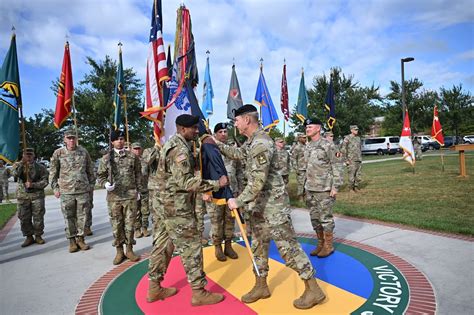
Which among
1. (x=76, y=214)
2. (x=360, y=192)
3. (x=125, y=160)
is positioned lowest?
(x=360, y=192)

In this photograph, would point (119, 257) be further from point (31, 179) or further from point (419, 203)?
point (419, 203)

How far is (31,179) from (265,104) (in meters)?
6.42

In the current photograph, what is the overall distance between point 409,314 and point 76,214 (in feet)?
19.3

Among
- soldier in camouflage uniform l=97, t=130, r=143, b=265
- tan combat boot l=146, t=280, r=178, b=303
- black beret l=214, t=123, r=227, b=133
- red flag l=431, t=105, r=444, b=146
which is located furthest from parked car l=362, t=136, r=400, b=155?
tan combat boot l=146, t=280, r=178, b=303

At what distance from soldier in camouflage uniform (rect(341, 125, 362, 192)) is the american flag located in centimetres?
828

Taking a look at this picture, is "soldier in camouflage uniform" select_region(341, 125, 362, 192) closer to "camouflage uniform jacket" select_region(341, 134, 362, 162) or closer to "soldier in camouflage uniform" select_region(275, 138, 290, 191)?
"camouflage uniform jacket" select_region(341, 134, 362, 162)

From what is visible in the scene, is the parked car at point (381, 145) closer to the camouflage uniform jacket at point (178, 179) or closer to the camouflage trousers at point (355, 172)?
the camouflage trousers at point (355, 172)

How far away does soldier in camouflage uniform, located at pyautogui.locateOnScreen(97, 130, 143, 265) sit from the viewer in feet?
17.7

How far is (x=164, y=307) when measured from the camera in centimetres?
370

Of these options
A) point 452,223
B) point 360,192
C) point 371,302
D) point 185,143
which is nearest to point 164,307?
point 185,143

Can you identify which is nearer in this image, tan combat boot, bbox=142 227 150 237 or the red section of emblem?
the red section of emblem

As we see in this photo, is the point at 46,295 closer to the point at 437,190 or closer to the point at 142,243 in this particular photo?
the point at 142,243

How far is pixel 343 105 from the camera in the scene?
35.0 metres

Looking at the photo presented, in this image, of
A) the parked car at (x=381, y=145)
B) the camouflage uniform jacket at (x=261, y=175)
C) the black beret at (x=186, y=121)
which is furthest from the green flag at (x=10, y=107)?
the parked car at (x=381, y=145)
